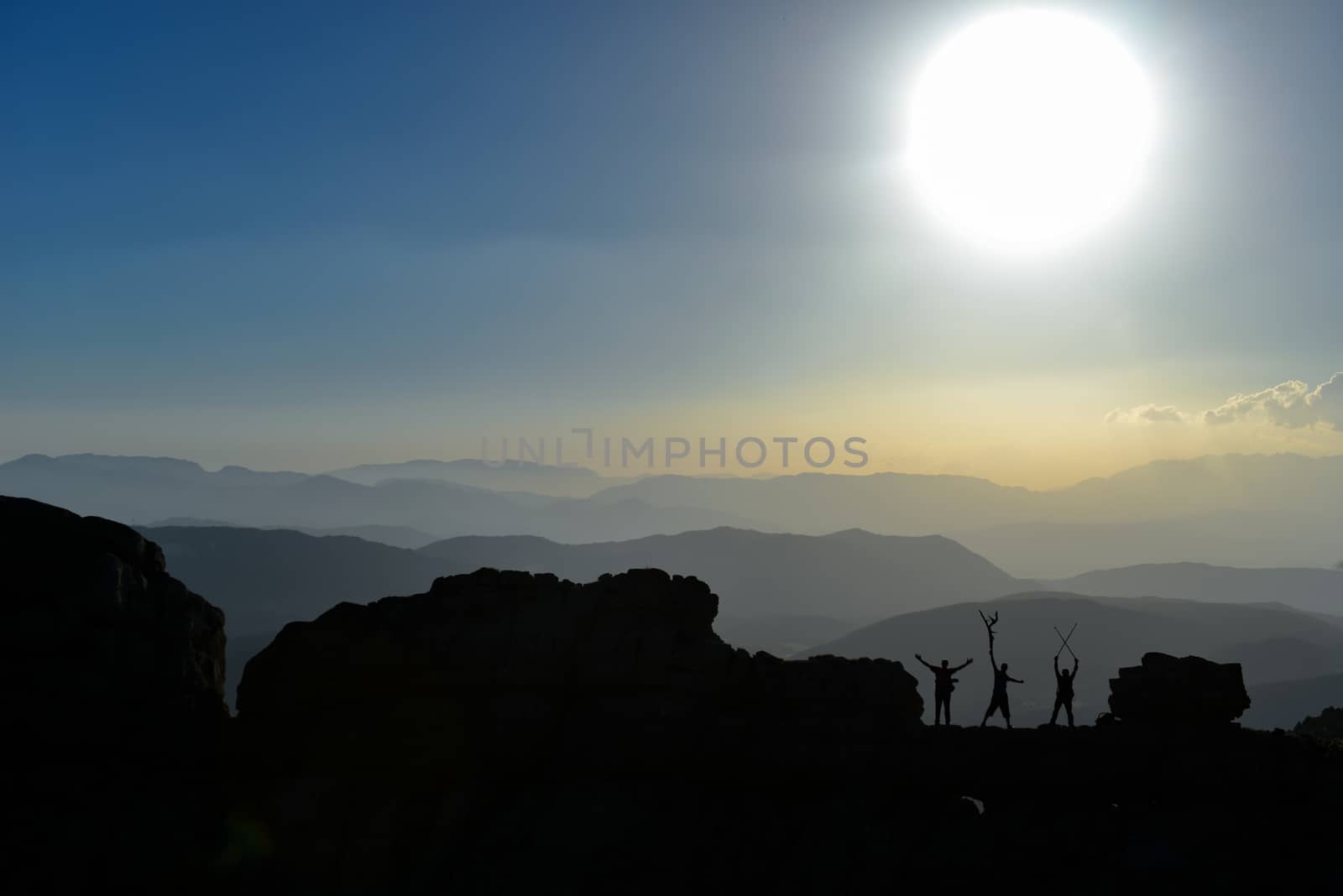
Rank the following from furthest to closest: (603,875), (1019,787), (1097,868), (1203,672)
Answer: (1203,672), (1019,787), (603,875), (1097,868)

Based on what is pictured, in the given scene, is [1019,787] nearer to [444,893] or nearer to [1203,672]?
[1203,672]

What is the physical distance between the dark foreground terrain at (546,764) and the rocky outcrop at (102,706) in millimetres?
69

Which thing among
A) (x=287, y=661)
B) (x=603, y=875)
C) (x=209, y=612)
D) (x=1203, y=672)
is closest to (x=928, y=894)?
(x=603, y=875)

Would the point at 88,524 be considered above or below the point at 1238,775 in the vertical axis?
above

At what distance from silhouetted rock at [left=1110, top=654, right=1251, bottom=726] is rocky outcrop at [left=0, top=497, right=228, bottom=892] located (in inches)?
1155

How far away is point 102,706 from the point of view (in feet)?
83.7

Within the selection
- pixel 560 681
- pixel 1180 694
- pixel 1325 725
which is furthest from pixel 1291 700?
pixel 560 681

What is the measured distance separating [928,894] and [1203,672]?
12.5 meters

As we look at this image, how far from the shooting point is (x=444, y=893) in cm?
2300

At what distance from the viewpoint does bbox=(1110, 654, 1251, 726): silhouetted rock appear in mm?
26234

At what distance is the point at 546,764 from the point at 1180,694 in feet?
68.3

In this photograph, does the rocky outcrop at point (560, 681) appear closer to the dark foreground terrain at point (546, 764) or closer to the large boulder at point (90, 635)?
the dark foreground terrain at point (546, 764)

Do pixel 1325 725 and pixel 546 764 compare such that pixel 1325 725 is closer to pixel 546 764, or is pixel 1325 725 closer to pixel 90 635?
pixel 546 764

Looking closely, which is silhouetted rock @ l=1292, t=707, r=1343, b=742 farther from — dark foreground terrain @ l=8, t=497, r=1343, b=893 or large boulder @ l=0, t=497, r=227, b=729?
large boulder @ l=0, t=497, r=227, b=729
